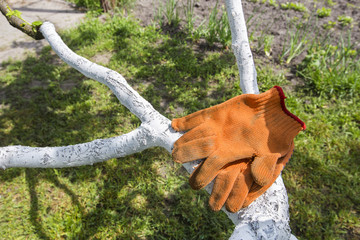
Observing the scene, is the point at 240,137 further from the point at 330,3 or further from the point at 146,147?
the point at 330,3

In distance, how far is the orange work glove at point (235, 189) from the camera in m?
1.01

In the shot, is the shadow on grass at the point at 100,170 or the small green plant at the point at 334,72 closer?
the shadow on grass at the point at 100,170

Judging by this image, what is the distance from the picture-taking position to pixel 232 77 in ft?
11.7

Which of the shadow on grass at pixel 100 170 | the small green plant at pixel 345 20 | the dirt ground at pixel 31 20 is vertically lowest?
the shadow on grass at pixel 100 170

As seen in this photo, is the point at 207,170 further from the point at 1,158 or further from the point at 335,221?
the point at 335,221

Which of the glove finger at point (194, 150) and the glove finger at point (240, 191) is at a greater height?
the glove finger at point (194, 150)

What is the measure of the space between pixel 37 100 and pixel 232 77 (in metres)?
2.87

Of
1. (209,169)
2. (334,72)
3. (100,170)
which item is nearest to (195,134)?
(209,169)

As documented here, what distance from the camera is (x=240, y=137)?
3.94 ft

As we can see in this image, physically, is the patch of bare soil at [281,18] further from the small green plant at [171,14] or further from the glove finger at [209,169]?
the glove finger at [209,169]

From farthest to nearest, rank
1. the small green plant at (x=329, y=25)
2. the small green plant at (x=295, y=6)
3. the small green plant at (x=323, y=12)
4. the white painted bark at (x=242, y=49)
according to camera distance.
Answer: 1. the small green plant at (x=295, y=6)
2. the small green plant at (x=323, y=12)
3. the small green plant at (x=329, y=25)
4. the white painted bark at (x=242, y=49)

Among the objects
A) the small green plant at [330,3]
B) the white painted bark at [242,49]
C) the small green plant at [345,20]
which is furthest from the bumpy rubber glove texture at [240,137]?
the small green plant at [330,3]

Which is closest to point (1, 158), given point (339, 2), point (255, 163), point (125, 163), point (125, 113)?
point (255, 163)

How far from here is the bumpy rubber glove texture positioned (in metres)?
1.08
